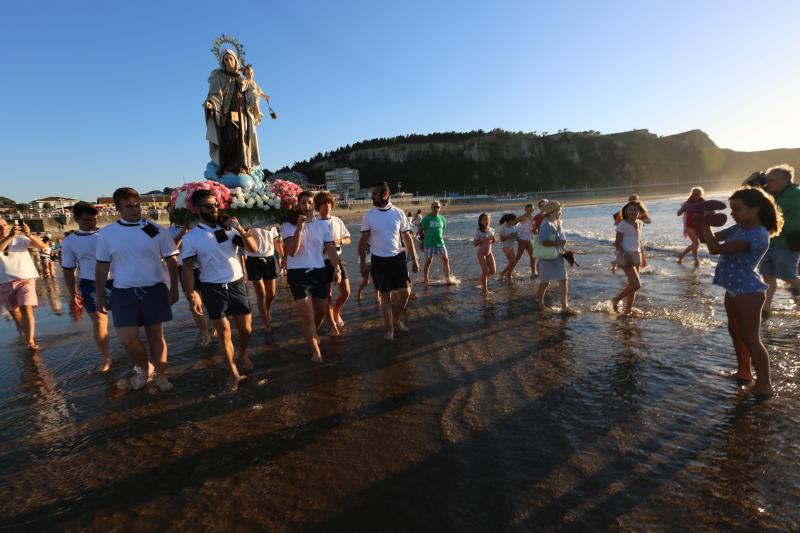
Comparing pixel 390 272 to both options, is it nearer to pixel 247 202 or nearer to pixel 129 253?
pixel 247 202

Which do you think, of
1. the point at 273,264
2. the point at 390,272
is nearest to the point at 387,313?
the point at 390,272

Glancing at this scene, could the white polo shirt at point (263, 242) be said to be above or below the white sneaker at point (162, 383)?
above

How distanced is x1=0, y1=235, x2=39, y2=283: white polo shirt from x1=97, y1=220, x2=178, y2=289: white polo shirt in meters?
3.52

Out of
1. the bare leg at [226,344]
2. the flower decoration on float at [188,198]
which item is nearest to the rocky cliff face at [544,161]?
the flower decoration on float at [188,198]

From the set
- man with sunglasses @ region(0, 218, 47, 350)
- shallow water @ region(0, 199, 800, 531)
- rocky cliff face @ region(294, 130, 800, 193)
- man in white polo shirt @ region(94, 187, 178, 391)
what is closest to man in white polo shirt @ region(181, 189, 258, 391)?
man in white polo shirt @ region(94, 187, 178, 391)

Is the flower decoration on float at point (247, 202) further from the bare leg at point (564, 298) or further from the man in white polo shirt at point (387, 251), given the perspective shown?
the bare leg at point (564, 298)

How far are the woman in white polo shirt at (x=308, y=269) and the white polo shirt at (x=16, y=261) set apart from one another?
14.9ft

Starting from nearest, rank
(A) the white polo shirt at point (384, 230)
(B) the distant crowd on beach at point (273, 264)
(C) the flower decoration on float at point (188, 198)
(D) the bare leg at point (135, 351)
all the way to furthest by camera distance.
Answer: (B) the distant crowd on beach at point (273, 264) → (D) the bare leg at point (135, 351) → (C) the flower decoration on float at point (188, 198) → (A) the white polo shirt at point (384, 230)

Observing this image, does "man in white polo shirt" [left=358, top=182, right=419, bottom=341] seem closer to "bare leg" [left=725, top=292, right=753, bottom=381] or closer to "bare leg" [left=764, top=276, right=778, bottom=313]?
"bare leg" [left=725, top=292, right=753, bottom=381]

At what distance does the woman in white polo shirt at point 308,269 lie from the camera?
486 centimetres

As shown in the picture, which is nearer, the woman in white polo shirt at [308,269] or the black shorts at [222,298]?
the black shorts at [222,298]

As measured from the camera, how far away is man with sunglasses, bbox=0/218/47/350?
6.09 m

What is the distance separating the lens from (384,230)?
18.0ft

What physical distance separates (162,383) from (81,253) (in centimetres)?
219
